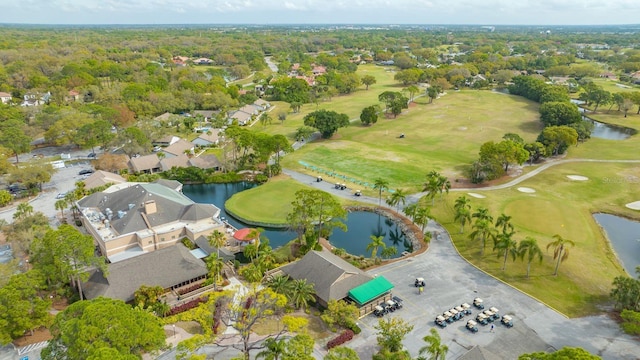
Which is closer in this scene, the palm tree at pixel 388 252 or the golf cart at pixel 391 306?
the golf cart at pixel 391 306

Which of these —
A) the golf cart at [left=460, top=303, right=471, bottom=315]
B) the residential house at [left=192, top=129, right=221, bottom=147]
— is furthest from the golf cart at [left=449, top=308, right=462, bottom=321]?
the residential house at [left=192, top=129, right=221, bottom=147]

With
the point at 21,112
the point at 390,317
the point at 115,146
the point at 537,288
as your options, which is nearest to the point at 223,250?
the point at 390,317

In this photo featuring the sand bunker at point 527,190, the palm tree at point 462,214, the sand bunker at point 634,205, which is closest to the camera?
the palm tree at point 462,214

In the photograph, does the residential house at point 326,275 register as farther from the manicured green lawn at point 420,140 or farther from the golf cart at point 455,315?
the manicured green lawn at point 420,140

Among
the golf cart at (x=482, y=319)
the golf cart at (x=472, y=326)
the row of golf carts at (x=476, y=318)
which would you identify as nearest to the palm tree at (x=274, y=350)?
the row of golf carts at (x=476, y=318)

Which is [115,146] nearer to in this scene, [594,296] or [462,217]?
[462,217]

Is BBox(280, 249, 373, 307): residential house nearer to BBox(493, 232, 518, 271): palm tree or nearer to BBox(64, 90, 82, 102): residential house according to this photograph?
BBox(493, 232, 518, 271): palm tree
